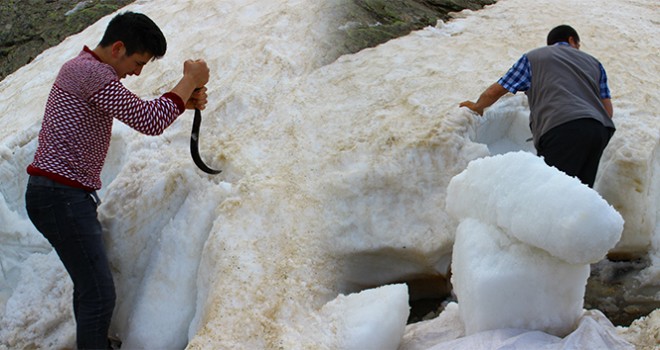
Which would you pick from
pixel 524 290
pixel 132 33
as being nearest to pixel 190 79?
pixel 132 33

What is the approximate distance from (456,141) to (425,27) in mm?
1877

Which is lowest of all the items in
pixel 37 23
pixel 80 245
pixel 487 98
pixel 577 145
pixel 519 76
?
pixel 37 23

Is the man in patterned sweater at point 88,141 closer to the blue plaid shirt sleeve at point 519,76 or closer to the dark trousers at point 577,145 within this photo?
the blue plaid shirt sleeve at point 519,76

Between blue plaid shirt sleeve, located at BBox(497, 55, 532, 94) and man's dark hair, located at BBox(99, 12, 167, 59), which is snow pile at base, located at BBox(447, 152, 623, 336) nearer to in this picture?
blue plaid shirt sleeve, located at BBox(497, 55, 532, 94)

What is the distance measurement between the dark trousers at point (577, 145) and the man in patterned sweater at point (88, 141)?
195 cm

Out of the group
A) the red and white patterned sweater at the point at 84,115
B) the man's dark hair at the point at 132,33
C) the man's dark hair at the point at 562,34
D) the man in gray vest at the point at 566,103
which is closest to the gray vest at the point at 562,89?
the man in gray vest at the point at 566,103

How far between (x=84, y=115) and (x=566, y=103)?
8.23ft

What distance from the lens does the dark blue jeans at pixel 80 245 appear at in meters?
3.29

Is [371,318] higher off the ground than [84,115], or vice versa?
[84,115]

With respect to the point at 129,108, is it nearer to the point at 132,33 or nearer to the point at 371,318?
the point at 132,33

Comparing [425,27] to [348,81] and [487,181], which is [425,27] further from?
[487,181]

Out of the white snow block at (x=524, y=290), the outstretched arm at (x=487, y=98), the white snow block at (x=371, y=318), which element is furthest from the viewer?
the outstretched arm at (x=487, y=98)

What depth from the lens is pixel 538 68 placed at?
3863 mm

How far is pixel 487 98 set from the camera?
4.16 metres
